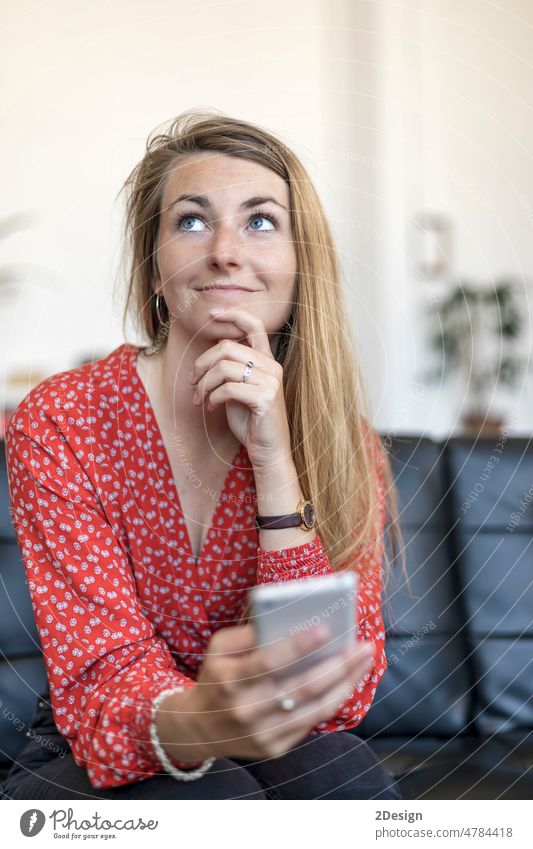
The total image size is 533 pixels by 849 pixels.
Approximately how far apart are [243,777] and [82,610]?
196 millimetres

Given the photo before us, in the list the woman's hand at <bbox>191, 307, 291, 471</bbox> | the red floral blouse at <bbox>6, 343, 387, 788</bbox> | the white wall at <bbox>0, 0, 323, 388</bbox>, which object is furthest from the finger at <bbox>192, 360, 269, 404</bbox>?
the white wall at <bbox>0, 0, 323, 388</bbox>

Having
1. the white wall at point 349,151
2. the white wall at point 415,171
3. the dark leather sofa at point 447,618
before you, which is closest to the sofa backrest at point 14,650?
the dark leather sofa at point 447,618

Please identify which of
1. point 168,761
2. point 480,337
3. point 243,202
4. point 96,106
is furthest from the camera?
point 480,337

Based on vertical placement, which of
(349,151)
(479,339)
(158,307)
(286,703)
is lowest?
(286,703)

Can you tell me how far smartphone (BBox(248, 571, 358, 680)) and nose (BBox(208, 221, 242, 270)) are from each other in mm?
340

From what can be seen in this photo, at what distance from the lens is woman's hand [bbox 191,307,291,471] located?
740 mm

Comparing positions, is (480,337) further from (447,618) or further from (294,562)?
(294,562)

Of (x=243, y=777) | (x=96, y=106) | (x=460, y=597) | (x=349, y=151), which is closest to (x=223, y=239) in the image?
(x=243, y=777)

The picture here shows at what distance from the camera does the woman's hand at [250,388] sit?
0.74 m

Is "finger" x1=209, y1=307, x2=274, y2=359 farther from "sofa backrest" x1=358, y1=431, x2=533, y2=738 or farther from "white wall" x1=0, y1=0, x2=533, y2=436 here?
"white wall" x1=0, y1=0, x2=533, y2=436

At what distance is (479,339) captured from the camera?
2.49m

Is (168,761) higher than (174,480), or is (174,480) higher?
(174,480)
